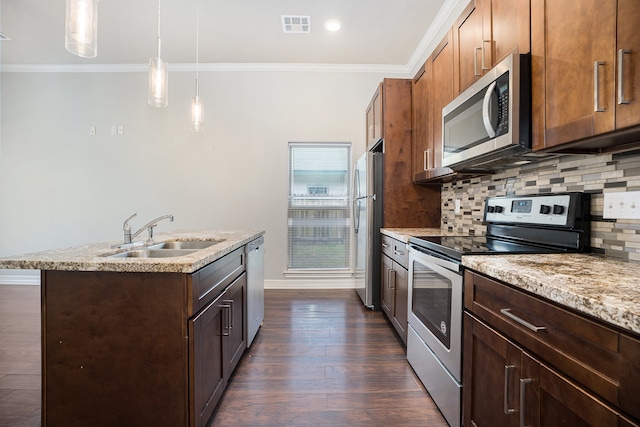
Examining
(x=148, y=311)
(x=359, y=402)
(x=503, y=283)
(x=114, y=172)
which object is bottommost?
(x=359, y=402)

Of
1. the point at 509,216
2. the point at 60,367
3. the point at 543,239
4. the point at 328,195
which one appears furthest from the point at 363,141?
the point at 60,367

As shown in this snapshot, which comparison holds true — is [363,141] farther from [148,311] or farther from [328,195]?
[148,311]

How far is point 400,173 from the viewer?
Result: 3051 millimetres

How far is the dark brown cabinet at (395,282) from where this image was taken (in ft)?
7.63

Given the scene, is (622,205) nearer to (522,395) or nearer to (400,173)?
(522,395)

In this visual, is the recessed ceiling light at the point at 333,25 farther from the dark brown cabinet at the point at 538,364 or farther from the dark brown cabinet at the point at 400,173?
the dark brown cabinet at the point at 538,364

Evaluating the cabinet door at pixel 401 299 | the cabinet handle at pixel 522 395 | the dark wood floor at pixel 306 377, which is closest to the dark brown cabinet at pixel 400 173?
the cabinet door at pixel 401 299

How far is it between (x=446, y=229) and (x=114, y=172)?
4.25 meters

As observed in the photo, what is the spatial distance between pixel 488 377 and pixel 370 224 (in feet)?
6.67

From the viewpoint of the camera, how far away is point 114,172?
4.20m

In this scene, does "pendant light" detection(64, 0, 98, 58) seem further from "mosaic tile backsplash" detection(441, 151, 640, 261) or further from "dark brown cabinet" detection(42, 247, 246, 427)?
"mosaic tile backsplash" detection(441, 151, 640, 261)

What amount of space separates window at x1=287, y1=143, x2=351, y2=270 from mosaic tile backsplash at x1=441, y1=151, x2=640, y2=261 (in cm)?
224

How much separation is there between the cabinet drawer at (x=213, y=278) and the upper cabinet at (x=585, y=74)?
161cm

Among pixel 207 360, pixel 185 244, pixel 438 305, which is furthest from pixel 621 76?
pixel 185 244
